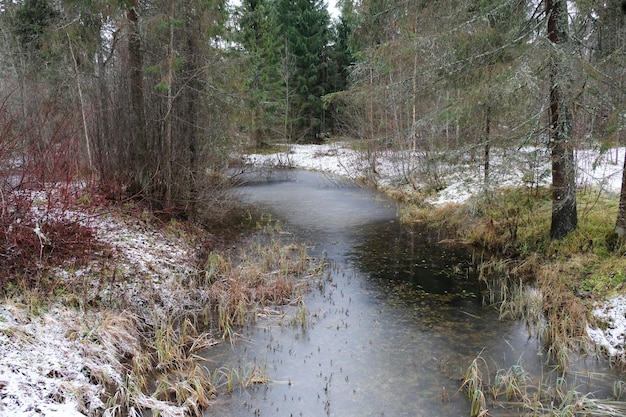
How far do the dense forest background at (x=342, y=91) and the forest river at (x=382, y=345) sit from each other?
2205mm

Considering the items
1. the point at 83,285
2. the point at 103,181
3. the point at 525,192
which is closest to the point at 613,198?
the point at 525,192

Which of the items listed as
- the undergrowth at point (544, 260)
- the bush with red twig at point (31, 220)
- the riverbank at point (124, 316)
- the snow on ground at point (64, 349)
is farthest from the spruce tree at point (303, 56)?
the snow on ground at point (64, 349)

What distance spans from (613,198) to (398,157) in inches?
404

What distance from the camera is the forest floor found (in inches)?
152

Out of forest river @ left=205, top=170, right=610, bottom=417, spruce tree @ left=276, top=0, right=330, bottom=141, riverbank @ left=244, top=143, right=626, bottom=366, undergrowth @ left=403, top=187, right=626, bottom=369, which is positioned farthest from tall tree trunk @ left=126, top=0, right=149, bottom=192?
spruce tree @ left=276, top=0, right=330, bottom=141

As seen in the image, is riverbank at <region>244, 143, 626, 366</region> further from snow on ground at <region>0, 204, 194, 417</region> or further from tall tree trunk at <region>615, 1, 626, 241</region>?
snow on ground at <region>0, 204, 194, 417</region>

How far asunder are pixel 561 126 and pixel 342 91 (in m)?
4.90

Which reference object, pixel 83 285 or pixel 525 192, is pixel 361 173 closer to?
pixel 525 192

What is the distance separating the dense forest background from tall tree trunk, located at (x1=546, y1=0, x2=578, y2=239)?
0.09 feet

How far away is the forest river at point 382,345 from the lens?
4.36 m

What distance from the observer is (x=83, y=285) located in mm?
5789

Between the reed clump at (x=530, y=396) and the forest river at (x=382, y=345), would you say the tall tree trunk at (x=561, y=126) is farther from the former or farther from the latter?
the reed clump at (x=530, y=396)

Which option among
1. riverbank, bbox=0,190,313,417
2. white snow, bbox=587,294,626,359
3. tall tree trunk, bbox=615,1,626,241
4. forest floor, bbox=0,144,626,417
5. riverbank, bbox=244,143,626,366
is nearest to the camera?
forest floor, bbox=0,144,626,417

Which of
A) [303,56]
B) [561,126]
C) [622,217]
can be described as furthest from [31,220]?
[303,56]
